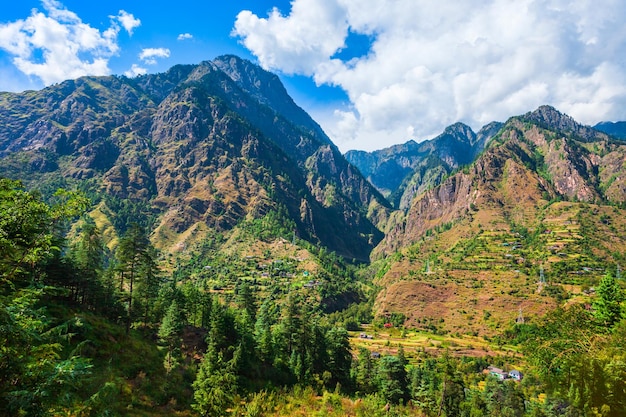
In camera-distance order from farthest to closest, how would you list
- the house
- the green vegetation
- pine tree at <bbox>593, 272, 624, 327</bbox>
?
the house
pine tree at <bbox>593, 272, 624, 327</bbox>
the green vegetation

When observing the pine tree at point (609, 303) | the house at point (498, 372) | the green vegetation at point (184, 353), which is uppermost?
the pine tree at point (609, 303)

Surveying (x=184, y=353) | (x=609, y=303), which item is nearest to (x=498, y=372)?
(x=184, y=353)

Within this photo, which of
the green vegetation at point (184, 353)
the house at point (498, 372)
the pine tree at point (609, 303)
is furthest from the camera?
the house at point (498, 372)

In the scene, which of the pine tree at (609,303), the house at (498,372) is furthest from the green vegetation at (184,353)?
the house at (498,372)

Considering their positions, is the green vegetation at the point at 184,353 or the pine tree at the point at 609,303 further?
the pine tree at the point at 609,303

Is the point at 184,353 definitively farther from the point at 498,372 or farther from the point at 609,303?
the point at 498,372

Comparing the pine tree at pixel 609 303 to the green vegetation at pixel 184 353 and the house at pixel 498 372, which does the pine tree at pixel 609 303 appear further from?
the house at pixel 498 372

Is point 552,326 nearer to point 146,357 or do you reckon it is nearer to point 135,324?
point 146,357

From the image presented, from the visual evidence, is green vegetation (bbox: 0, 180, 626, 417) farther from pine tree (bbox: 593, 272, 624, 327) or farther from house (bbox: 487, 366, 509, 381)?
house (bbox: 487, 366, 509, 381)

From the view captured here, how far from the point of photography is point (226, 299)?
18588 cm

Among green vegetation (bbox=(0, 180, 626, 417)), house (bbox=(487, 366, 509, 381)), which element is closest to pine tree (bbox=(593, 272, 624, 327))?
green vegetation (bbox=(0, 180, 626, 417))

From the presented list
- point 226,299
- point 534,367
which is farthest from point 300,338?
point 226,299

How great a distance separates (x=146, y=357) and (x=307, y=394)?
26.6m

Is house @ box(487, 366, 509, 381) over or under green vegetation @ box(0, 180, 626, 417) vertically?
under
